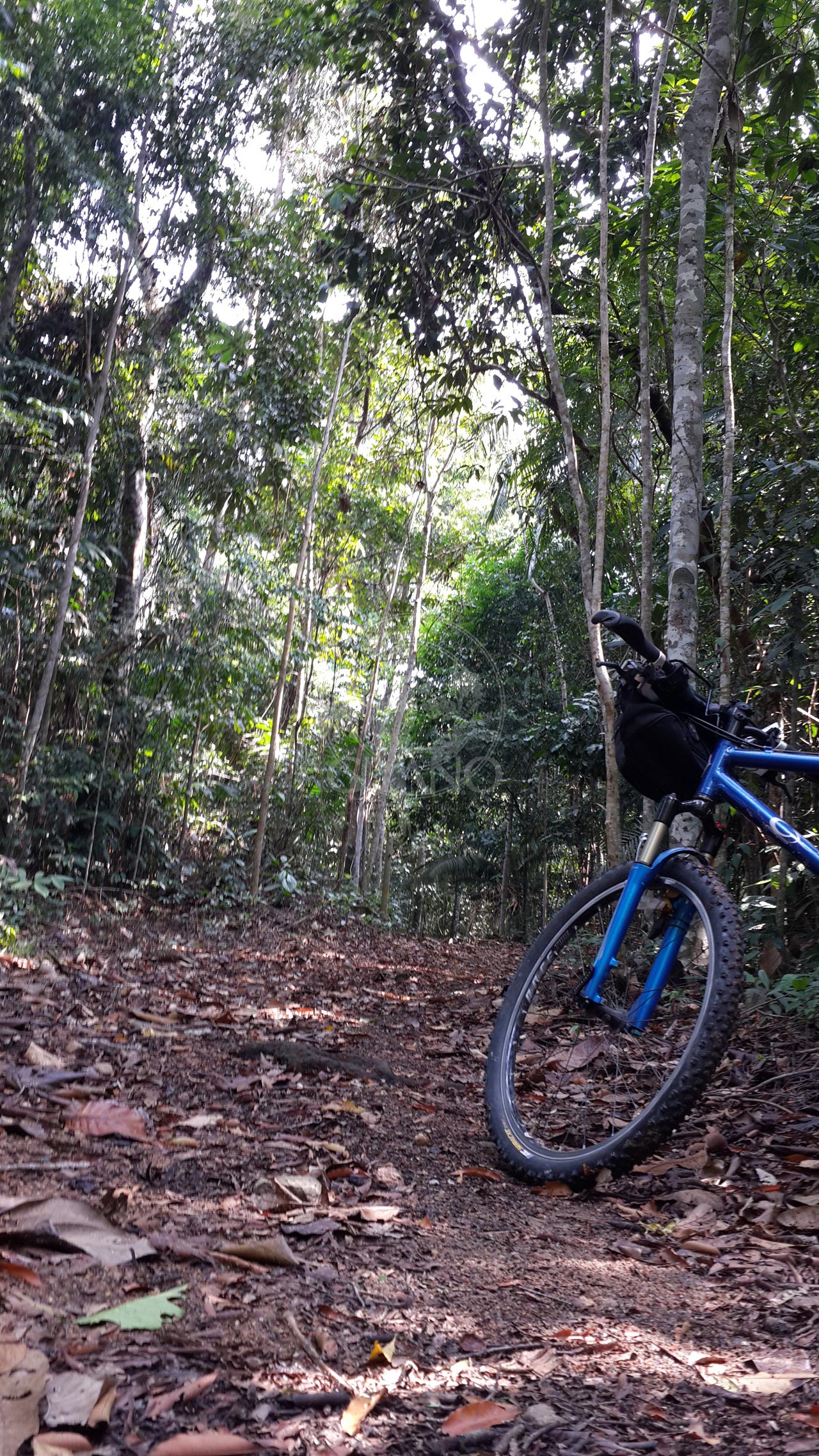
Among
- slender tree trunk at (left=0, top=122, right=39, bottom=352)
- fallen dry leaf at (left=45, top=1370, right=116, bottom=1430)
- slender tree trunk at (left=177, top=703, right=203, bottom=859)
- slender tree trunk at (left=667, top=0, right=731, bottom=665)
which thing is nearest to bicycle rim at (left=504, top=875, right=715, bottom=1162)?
fallen dry leaf at (left=45, top=1370, right=116, bottom=1430)

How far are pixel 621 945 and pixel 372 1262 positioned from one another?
54.0 inches

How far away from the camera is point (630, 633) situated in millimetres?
2787

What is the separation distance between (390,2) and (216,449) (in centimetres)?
368

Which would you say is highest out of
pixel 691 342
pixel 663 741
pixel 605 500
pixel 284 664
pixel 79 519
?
pixel 691 342

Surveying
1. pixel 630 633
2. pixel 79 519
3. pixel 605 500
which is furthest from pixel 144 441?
pixel 630 633

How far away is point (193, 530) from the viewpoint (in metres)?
8.79

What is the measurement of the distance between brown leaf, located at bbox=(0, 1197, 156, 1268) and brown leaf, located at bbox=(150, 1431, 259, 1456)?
0.50 metres

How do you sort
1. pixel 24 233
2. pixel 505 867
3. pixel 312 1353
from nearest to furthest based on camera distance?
pixel 312 1353
pixel 24 233
pixel 505 867

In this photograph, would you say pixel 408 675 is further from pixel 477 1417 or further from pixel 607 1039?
pixel 477 1417

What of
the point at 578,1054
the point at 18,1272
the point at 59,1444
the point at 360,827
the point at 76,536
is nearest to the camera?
the point at 59,1444

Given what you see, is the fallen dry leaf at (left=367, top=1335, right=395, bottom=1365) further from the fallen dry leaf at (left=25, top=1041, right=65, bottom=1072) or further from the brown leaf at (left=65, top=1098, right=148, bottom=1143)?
the fallen dry leaf at (left=25, top=1041, right=65, bottom=1072)

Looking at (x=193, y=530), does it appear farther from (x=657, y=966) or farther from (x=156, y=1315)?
(x=156, y=1315)

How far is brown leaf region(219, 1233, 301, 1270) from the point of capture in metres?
1.71

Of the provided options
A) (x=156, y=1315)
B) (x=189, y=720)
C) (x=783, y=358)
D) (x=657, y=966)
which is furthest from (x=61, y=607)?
(x=156, y=1315)
